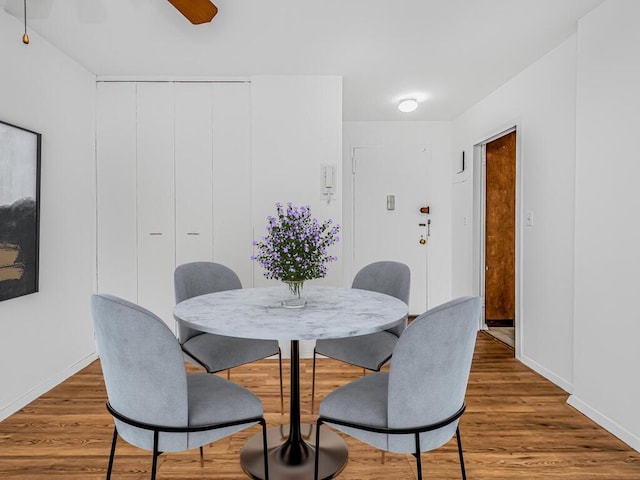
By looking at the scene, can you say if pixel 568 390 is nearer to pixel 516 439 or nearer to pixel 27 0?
pixel 516 439

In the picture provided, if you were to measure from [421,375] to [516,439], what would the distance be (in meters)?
1.36

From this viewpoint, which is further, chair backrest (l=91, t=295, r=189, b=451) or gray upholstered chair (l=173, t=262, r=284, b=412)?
gray upholstered chair (l=173, t=262, r=284, b=412)

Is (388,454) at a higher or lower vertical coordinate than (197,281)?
lower

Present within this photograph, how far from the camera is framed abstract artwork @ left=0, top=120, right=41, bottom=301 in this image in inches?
101

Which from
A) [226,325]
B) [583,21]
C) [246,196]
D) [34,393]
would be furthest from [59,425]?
[583,21]

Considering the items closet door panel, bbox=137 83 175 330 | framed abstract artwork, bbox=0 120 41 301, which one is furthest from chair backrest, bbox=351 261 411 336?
framed abstract artwork, bbox=0 120 41 301

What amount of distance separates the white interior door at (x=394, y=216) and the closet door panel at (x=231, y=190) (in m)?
1.87

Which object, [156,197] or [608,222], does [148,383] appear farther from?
[156,197]

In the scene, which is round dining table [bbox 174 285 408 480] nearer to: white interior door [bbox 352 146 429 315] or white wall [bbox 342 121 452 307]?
white interior door [bbox 352 146 429 315]

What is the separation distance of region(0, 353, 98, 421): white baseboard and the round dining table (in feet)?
4.89

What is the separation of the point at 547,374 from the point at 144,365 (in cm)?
299

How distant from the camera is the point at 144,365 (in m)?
1.37

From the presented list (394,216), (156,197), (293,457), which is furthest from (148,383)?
(394,216)

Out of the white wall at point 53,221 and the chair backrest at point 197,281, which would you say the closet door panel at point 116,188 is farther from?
the chair backrest at point 197,281
